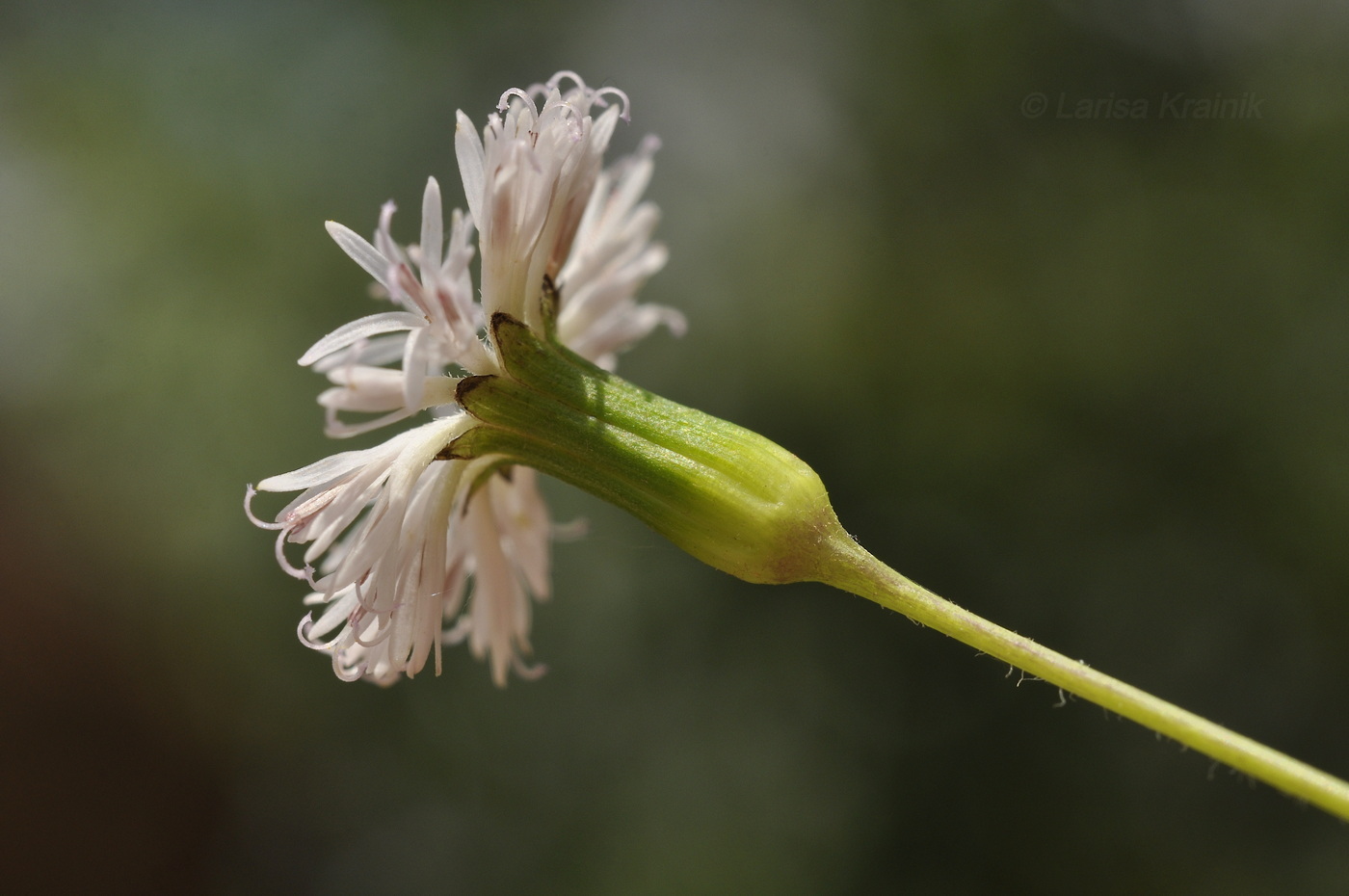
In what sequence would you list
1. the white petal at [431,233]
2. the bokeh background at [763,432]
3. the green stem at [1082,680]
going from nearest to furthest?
the green stem at [1082,680], the white petal at [431,233], the bokeh background at [763,432]

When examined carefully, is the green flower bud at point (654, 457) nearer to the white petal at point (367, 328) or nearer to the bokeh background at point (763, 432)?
the white petal at point (367, 328)

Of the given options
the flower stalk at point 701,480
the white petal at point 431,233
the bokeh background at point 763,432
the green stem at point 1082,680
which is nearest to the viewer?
the green stem at point 1082,680

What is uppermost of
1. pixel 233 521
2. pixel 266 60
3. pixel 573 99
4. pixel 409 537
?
pixel 266 60

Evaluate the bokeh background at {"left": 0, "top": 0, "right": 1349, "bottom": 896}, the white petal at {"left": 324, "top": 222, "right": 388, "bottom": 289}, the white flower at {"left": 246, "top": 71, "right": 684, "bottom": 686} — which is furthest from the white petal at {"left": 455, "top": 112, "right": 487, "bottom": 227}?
the bokeh background at {"left": 0, "top": 0, "right": 1349, "bottom": 896}

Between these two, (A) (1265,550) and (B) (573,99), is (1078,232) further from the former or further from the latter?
(B) (573,99)

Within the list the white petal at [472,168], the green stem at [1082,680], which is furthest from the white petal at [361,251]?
the green stem at [1082,680]

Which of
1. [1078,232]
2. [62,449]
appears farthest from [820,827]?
[62,449]

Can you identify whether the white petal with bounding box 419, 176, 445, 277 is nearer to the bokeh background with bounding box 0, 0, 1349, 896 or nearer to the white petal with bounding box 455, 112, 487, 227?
the white petal with bounding box 455, 112, 487, 227

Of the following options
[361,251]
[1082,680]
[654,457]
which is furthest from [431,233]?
[1082,680]
